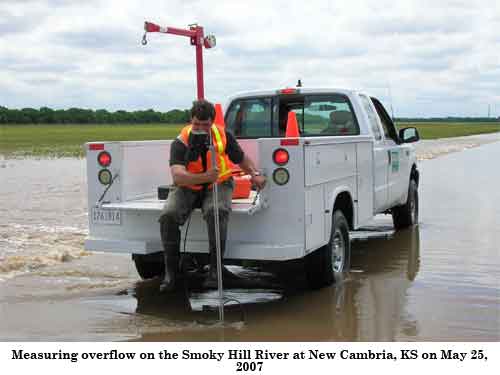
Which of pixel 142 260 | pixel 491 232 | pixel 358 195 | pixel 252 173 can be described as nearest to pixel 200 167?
pixel 252 173

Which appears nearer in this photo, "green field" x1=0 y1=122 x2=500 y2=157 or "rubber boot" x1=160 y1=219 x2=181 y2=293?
"rubber boot" x1=160 y1=219 x2=181 y2=293

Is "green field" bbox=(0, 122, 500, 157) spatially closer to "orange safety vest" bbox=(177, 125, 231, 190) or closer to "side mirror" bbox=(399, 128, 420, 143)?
"side mirror" bbox=(399, 128, 420, 143)

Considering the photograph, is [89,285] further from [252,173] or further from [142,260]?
[252,173]

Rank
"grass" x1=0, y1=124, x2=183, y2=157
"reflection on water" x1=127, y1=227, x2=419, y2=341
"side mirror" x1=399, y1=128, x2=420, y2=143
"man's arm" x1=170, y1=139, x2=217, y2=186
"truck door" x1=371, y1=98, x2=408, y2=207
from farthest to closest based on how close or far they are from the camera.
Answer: "grass" x1=0, y1=124, x2=183, y2=157, "side mirror" x1=399, y1=128, x2=420, y2=143, "truck door" x1=371, y1=98, x2=408, y2=207, "man's arm" x1=170, y1=139, x2=217, y2=186, "reflection on water" x1=127, y1=227, x2=419, y2=341

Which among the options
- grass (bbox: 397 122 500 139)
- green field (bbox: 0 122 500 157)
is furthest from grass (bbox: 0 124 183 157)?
grass (bbox: 397 122 500 139)

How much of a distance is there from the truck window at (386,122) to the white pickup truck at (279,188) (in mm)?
623

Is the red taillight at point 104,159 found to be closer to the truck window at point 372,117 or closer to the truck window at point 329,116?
the truck window at point 329,116

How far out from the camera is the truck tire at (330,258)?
23.2ft

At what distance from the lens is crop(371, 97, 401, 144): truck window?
9688 millimetres

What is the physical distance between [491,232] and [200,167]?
5.73 metres

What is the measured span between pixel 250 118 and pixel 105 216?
2532mm

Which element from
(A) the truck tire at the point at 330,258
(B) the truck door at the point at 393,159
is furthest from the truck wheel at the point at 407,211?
(A) the truck tire at the point at 330,258

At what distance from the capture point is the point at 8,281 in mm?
8031

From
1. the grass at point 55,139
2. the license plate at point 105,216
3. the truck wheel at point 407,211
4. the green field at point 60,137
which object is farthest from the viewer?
the green field at point 60,137
